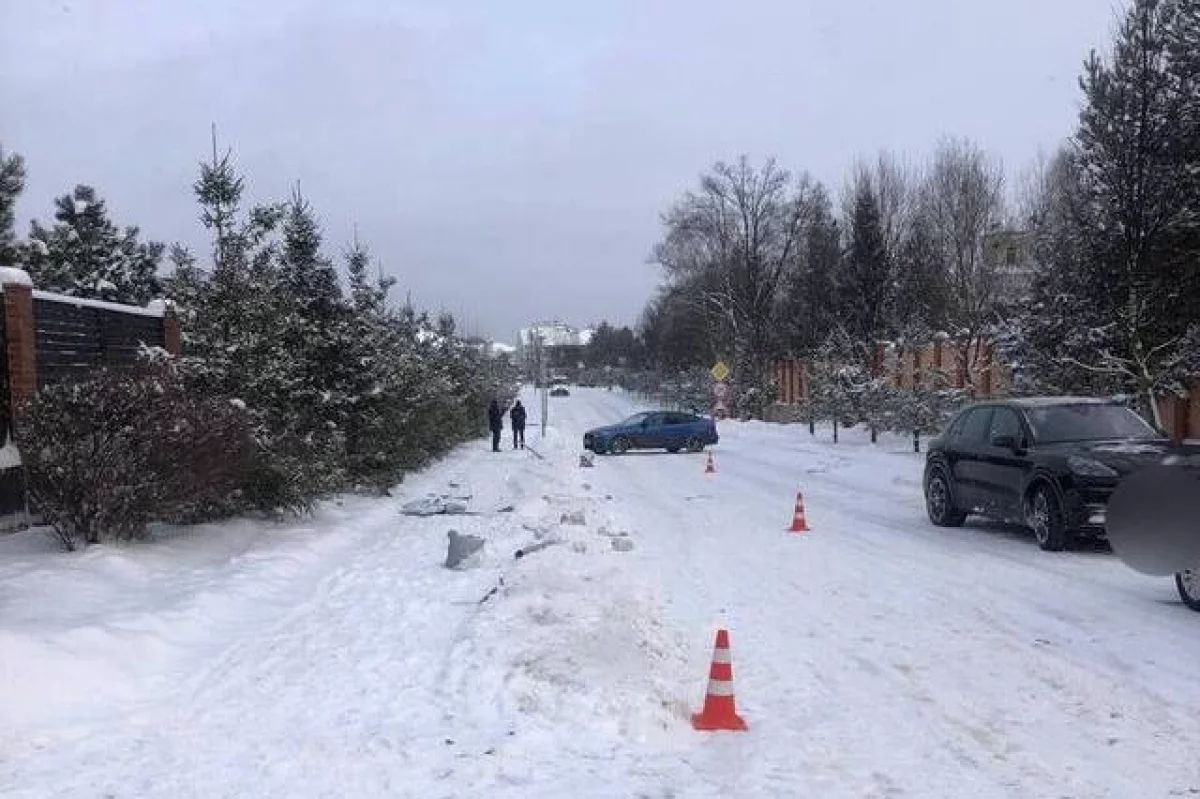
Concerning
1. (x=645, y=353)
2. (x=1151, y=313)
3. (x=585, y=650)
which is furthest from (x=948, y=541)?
(x=645, y=353)

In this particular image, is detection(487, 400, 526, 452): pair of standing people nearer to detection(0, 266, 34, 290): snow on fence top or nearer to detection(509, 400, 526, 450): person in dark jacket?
detection(509, 400, 526, 450): person in dark jacket

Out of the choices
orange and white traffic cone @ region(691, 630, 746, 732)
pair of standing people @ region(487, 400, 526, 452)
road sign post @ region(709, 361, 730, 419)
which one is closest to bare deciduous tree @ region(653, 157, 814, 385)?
road sign post @ region(709, 361, 730, 419)

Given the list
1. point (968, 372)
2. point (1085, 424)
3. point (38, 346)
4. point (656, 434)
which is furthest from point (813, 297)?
point (38, 346)

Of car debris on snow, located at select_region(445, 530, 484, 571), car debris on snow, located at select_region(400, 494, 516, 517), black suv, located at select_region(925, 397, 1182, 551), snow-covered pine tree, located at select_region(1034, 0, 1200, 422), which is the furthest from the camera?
snow-covered pine tree, located at select_region(1034, 0, 1200, 422)

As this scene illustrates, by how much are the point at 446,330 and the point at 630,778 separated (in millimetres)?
35246

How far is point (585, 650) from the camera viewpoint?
710 cm

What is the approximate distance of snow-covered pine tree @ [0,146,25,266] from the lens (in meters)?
19.2

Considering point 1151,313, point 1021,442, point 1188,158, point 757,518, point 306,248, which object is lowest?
point 757,518

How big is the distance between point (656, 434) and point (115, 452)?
88.2 ft

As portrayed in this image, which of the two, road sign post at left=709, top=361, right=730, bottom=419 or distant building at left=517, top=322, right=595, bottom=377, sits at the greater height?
distant building at left=517, top=322, right=595, bottom=377

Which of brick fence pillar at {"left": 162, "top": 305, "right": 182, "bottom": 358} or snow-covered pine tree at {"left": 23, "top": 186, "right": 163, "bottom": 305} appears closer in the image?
brick fence pillar at {"left": 162, "top": 305, "right": 182, "bottom": 358}

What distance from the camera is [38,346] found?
1244 centimetres

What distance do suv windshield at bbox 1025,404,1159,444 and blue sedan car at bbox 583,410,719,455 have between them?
75.5 feet

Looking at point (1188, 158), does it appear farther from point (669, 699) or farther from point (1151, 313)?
point (669, 699)
